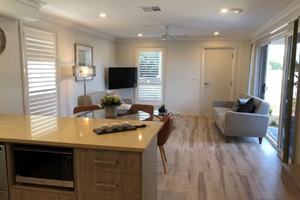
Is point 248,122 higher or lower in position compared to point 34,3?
lower

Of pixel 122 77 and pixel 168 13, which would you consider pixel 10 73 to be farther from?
pixel 122 77

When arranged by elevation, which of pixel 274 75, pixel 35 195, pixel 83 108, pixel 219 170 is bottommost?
pixel 219 170

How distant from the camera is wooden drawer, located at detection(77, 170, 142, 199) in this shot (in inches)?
64.6

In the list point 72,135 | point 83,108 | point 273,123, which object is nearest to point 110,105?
point 83,108

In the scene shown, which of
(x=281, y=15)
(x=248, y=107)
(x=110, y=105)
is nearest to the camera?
(x=110, y=105)

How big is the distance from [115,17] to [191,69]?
3.45m

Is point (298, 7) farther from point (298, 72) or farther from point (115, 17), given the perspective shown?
point (115, 17)

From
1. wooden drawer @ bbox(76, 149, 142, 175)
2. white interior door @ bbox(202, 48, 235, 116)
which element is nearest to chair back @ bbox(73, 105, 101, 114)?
wooden drawer @ bbox(76, 149, 142, 175)

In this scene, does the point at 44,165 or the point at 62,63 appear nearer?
the point at 44,165

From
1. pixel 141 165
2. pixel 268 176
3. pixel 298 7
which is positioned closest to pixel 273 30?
pixel 298 7

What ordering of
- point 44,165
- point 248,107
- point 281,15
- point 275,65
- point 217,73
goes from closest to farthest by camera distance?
point 44,165 → point 281,15 → point 248,107 → point 275,65 → point 217,73

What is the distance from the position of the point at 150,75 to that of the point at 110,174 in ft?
20.0

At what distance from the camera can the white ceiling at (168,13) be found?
11.6ft

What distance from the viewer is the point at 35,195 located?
5.87 ft
